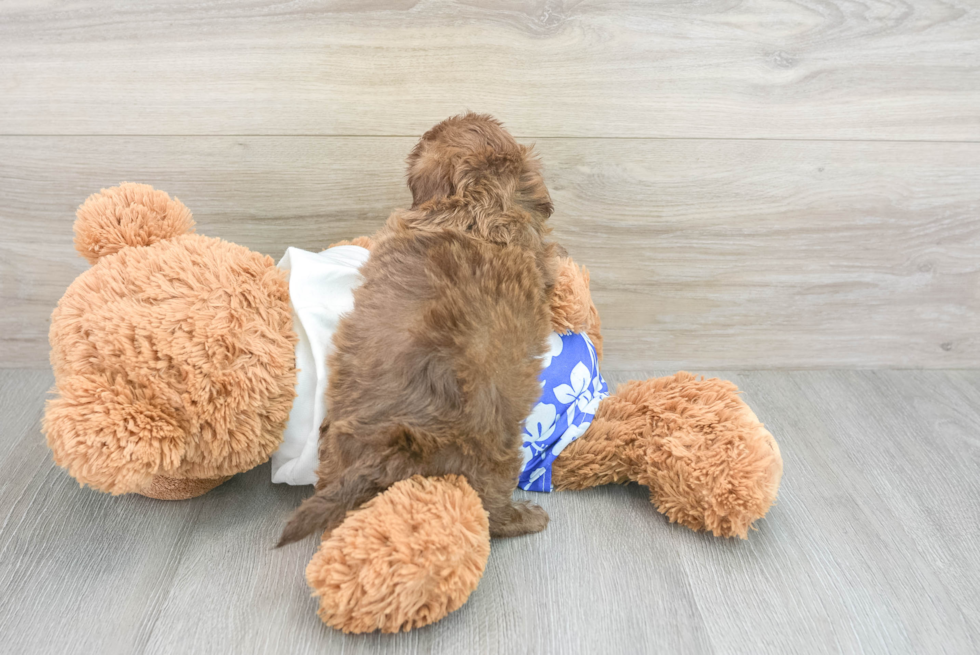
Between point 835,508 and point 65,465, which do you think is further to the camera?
point 835,508

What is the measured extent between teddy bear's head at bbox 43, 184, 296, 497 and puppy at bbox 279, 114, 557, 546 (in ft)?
0.26

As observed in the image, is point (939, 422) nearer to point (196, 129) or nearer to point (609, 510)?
point (609, 510)

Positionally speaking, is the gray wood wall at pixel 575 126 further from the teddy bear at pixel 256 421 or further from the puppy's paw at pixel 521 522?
the puppy's paw at pixel 521 522

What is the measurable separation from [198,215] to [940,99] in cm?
107

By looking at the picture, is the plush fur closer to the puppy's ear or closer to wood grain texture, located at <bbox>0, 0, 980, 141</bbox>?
the puppy's ear

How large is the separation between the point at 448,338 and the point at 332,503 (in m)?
0.19

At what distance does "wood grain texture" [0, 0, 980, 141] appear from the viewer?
35.1 inches

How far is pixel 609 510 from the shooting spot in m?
0.83

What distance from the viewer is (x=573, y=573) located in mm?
731

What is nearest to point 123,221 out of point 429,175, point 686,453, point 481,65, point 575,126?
point 429,175

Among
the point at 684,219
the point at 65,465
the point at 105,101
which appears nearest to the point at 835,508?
the point at 684,219

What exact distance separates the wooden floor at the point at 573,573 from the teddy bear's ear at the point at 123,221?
297 mm

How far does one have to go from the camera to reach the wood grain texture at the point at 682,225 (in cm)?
96

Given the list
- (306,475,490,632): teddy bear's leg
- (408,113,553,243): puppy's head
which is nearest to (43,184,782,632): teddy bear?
(306,475,490,632): teddy bear's leg
